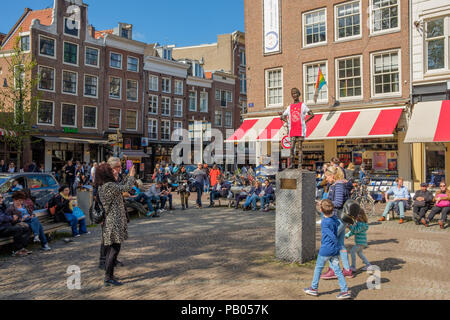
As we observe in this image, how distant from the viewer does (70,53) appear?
103 feet

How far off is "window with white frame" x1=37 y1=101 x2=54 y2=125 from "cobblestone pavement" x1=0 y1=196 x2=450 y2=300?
23.4 meters

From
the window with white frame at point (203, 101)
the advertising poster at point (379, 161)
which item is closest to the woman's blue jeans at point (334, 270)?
the advertising poster at point (379, 161)

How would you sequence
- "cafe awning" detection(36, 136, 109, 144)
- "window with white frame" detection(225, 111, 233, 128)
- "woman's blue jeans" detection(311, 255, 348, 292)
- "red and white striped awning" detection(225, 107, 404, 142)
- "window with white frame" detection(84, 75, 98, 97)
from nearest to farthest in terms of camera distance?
"woman's blue jeans" detection(311, 255, 348, 292)
"red and white striped awning" detection(225, 107, 404, 142)
"cafe awning" detection(36, 136, 109, 144)
"window with white frame" detection(84, 75, 98, 97)
"window with white frame" detection(225, 111, 233, 128)

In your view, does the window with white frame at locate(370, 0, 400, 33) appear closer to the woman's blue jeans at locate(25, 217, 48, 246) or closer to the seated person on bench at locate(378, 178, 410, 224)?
the seated person on bench at locate(378, 178, 410, 224)

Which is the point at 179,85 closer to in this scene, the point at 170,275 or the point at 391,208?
the point at 391,208

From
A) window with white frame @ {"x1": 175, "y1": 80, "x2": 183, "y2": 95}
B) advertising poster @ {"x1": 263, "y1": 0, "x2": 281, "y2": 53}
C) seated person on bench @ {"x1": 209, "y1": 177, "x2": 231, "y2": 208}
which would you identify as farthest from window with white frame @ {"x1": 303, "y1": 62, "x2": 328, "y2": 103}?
window with white frame @ {"x1": 175, "y1": 80, "x2": 183, "y2": 95}

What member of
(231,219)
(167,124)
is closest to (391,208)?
(231,219)

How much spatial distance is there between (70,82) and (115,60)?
5.29 metres

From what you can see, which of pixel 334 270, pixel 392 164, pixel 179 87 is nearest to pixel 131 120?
pixel 179 87

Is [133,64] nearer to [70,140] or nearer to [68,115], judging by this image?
[68,115]

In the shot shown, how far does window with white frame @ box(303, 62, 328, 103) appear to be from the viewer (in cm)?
1964

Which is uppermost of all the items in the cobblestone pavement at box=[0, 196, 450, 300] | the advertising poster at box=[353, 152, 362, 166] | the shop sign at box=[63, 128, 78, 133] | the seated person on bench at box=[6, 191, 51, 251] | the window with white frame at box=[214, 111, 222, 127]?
the window with white frame at box=[214, 111, 222, 127]

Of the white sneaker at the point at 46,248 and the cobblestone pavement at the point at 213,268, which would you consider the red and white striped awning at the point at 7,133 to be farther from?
the white sneaker at the point at 46,248

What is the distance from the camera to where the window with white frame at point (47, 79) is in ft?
96.6
